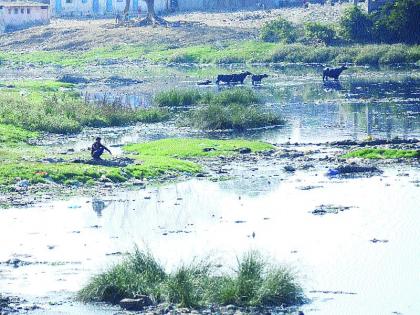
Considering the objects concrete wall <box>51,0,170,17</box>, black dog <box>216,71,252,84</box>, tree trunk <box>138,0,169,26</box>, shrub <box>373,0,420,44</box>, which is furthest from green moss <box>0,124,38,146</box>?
concrete wall <box>51,0,170,17</box>

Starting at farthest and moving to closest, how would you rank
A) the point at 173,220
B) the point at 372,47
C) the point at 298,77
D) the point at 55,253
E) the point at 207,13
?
the point at 207,13 < the point at 372,47 < the point at 298,77 < the point at 173,220 < the point at 55,253

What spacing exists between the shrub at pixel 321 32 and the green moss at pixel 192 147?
151 ft

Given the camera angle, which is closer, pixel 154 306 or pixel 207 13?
pixel 154 306

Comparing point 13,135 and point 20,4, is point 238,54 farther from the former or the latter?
point 13,135

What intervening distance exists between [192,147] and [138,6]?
69.0 metres

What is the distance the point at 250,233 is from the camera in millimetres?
27484

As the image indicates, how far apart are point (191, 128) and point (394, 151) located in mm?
10767

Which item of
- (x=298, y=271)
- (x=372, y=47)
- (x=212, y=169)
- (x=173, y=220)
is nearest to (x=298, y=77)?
(x=372, y=47)

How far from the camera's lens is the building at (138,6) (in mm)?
105062

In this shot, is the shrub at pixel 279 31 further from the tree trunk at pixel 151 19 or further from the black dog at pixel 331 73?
the black dog at pixel 331 73

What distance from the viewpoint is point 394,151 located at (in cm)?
3831

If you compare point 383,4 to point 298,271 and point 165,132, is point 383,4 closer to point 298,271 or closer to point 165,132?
point 165,132

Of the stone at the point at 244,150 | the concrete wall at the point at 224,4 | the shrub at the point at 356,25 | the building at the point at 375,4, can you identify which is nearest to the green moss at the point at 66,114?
the stone at the point at 244,150

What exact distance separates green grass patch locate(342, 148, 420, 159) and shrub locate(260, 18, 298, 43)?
5095 cm
